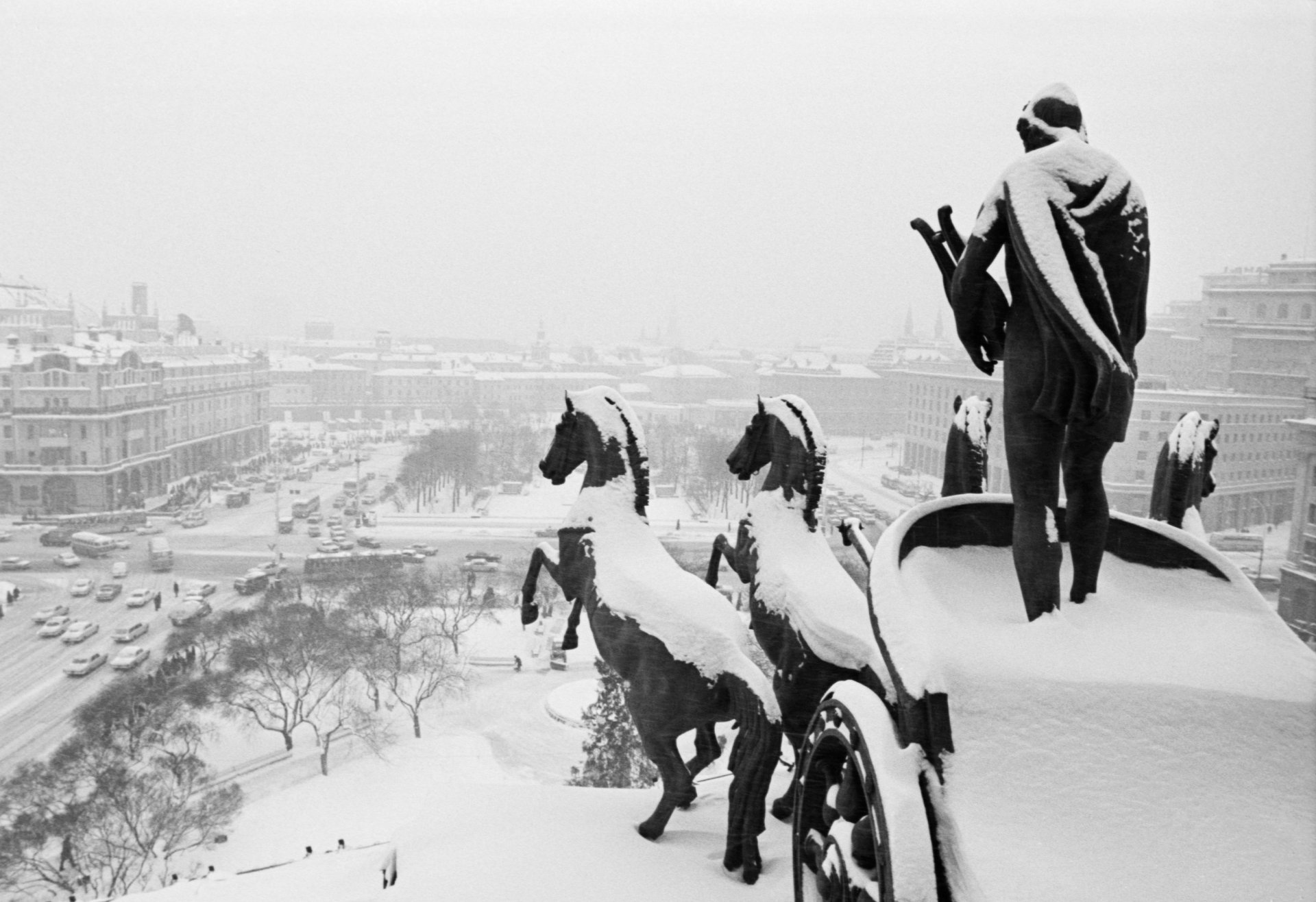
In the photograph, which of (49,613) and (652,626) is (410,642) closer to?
(49,613)

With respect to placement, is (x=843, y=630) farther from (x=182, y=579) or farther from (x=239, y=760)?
(x=182, y=579)

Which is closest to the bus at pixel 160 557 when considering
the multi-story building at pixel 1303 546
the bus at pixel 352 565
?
the bus at pixel 352 565

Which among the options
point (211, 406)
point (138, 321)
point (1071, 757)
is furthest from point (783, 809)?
point (138, 321)

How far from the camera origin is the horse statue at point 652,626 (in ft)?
10.1

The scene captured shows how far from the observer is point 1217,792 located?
1.83m

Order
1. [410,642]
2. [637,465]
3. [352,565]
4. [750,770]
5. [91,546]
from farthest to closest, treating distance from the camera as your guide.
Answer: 1. [91,546]
2. [352,565]
3. [410,642]
4. [637,465]
5. [750,770]

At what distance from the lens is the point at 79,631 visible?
44.5ft

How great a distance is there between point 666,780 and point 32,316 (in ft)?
91.4

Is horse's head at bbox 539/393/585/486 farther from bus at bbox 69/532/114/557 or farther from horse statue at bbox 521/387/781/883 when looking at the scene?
bus at bbox 69/532/114/557

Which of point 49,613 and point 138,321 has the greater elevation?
point 138,321

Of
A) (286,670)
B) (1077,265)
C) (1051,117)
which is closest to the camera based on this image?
(1077,265)

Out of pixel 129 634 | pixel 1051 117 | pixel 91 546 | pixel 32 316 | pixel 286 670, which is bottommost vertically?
pixel 129 634

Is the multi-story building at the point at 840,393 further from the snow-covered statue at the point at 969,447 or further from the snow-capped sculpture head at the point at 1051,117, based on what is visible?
the snow-capped sculpture head at the point at 1051,117

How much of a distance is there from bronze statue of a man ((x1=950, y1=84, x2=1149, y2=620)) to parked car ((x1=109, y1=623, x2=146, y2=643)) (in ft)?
45.8
